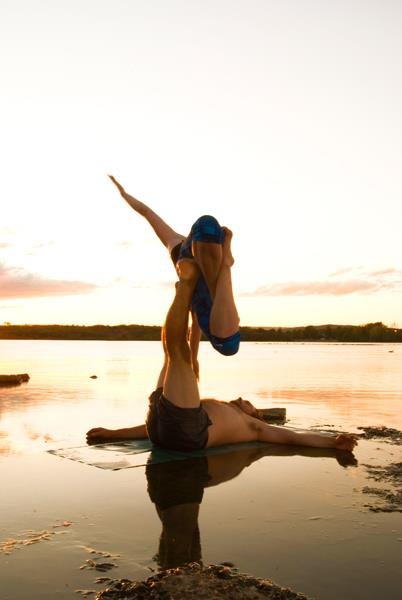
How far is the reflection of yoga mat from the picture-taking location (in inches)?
210

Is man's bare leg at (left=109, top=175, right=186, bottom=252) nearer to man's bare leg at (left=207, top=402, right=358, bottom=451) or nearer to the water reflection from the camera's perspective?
man's bare leg at (left=207, top=402, right=358, bottom=451)

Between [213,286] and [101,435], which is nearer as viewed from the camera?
[213,286]

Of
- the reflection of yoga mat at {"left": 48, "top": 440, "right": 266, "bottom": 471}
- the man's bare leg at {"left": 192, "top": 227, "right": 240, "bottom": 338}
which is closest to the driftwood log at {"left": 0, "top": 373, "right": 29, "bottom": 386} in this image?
the reflection of yoga mat at {"left": 48, "top": 440, "right": 266, "bottom": 471}

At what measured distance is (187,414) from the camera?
529 cm

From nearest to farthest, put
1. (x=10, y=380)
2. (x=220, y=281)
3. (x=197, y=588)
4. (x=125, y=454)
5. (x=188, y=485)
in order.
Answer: (x=197, y=588) < (x=188, y=485) < (x=220, y=281) < (x=125, y=454) < (x=10, y=380)

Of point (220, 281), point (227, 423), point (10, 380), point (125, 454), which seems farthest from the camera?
point (10, 380)

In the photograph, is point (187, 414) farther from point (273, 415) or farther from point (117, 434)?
point (273, 415)

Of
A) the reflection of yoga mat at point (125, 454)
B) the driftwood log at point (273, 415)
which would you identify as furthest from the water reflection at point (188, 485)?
the driftwood log at point (273, 415)

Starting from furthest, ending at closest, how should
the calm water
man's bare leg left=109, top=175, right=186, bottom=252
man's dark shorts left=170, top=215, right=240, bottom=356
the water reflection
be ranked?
man's bare leg left=109, top=175, right=186, bottom=252, man's dark shorts left=170, top=215, right=240, bottom=356, the water reflection, the calm water

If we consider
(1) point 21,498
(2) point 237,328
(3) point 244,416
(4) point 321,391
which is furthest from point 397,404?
(1) point 21,498

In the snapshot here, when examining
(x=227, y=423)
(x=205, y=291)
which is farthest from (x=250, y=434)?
(x=205, y=291)

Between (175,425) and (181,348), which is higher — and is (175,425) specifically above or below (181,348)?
below

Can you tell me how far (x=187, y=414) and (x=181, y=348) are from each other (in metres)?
0.64

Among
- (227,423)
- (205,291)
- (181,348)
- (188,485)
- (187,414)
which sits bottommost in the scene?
(188,485)
